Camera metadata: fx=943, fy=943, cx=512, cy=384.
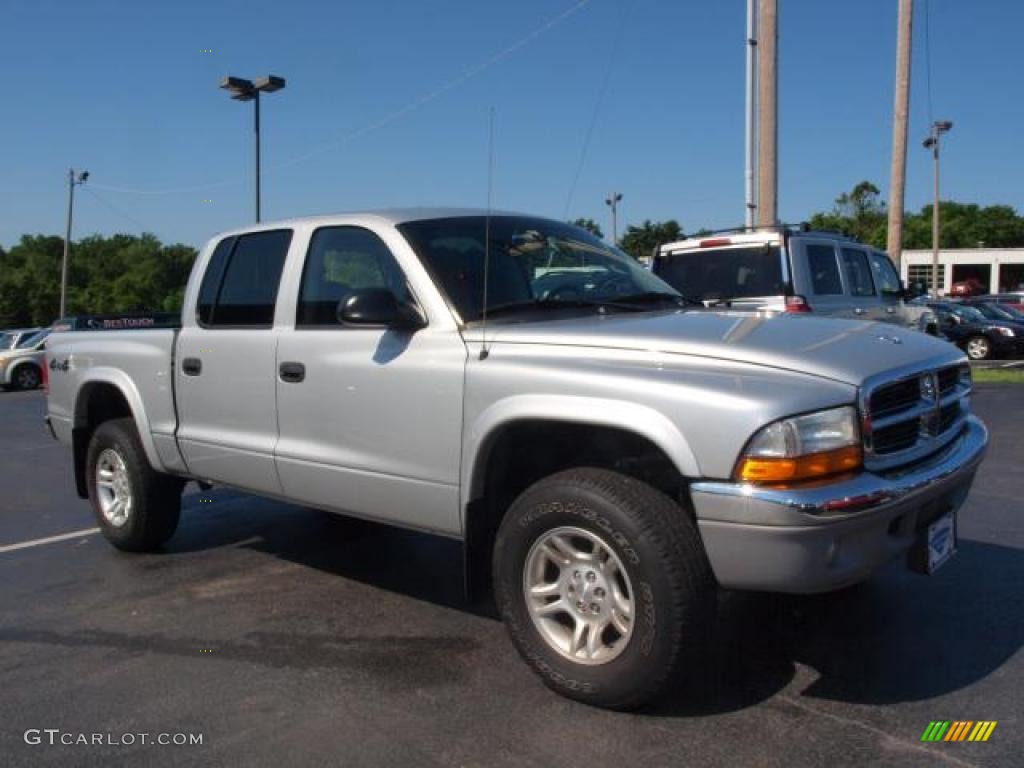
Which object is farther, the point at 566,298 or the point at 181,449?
the point at 181,449

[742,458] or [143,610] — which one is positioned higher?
[742,458]

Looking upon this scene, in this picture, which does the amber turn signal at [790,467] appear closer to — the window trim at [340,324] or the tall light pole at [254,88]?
the window trim at [340,324]

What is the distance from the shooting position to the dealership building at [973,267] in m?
70.4

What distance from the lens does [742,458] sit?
3.00 m

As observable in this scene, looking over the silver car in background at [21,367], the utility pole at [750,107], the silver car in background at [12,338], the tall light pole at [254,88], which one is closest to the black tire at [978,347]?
the utility pole at [750,107]

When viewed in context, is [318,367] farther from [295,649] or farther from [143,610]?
[143,610]

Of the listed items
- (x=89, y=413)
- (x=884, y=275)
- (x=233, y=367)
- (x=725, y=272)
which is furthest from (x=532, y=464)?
(x=884, y=275)

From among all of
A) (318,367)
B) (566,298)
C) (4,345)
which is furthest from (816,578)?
(4,345)

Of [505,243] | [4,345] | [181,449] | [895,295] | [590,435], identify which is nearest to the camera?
[590,435]

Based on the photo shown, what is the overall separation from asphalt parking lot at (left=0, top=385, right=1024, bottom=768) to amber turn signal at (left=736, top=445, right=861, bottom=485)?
0.90 m

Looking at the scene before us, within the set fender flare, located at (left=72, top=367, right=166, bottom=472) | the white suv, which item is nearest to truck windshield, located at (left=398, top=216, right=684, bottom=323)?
fender flare, located at (left=72, top=367, right=166, bottom=472)

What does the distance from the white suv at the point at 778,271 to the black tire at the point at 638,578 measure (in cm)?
624

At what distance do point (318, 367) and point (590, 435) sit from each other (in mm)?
1430

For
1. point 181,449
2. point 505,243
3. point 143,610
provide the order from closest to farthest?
point 505,243
point 143,610
point 181,449
